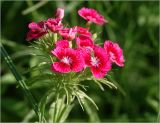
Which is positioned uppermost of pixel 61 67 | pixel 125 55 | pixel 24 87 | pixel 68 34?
pixel 68 34

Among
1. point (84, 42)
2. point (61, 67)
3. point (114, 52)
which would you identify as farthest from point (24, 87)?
point (114, 52)

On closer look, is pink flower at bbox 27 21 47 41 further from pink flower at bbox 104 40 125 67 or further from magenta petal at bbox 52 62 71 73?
pink flower at bbox 104 40 125 67

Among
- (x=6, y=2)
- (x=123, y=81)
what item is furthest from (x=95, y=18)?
(x=6, y=2)

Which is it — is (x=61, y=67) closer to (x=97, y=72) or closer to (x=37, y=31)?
(x=97, y=72)

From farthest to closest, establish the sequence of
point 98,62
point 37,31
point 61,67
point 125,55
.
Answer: point 125,55 → point 37,31 → point 98,62 → point 61,67

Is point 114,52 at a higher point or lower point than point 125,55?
higher

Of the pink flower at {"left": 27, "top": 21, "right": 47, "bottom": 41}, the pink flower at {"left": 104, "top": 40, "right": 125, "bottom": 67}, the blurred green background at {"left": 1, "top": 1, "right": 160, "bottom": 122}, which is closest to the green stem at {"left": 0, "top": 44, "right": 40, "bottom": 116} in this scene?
the pink flower at {"left": 27, "top": 21, "right": 47, "bottom": 41}

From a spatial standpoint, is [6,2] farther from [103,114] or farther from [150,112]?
[150,112]

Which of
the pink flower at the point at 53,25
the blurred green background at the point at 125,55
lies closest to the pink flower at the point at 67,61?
the pink flower at the point at 53,25
